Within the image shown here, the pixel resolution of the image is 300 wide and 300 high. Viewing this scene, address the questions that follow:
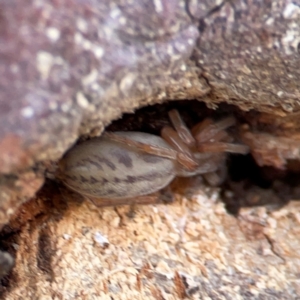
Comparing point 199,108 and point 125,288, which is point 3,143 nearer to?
point 125,288

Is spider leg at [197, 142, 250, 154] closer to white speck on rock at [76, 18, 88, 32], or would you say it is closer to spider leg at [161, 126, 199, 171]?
spider leg at [161, 126, 199, 171]

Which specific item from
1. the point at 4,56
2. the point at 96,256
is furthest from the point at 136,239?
the point at 4,56

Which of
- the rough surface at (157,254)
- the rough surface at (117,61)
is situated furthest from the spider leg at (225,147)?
the rough surface at (117,61)

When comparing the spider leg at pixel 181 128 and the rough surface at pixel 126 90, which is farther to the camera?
the spider leg at pixel 181 128

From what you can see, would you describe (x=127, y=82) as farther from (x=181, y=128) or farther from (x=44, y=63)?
(x=181, y=128)

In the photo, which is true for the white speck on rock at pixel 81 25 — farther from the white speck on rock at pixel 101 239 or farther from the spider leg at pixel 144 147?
the white speck on rock at pixel 101 239

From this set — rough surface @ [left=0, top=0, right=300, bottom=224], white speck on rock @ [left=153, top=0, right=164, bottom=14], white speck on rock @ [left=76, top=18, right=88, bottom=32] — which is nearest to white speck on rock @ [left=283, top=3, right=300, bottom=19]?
rough surface @ [left=0, top=0, right=300, bottom=224]

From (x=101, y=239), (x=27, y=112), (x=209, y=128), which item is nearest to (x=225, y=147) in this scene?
(x=209, y=128)
